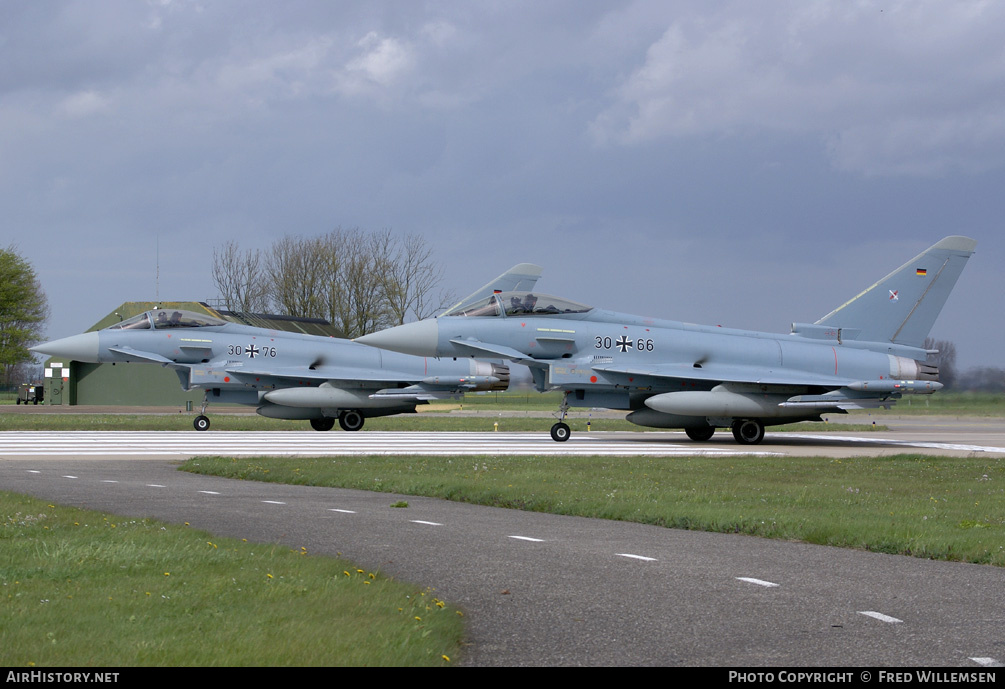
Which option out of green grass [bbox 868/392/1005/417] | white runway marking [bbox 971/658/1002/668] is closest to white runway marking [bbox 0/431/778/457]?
white runway marking [bbox 971/658/1002/668]

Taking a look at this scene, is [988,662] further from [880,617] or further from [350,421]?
[350,421]

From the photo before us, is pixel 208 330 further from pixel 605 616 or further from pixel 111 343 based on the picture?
pixel 605 616

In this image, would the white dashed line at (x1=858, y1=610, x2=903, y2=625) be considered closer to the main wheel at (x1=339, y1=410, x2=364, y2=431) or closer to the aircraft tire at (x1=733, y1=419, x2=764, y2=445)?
the aircraft tire at (x1=733, y1=419, x2=764, y2=445)

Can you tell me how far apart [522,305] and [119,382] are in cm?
3698

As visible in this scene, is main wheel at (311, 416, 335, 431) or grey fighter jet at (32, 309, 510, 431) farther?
main wheel at (311, 416, 335, 431)

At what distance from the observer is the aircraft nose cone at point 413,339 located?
2488 centimetres

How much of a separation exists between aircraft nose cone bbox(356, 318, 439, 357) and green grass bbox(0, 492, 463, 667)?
54.8 ft

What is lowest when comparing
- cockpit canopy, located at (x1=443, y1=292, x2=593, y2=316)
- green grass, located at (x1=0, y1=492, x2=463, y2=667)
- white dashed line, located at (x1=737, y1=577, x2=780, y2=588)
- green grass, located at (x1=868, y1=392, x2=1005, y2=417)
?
white dashed line, located at (x1=737, y1=577, x2=780, y2=588)

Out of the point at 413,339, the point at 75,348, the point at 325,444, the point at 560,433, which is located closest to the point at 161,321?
the point at 75,348

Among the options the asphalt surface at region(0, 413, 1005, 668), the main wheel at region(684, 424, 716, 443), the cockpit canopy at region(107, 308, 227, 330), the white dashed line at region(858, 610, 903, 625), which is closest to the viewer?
the asphalt surface at region(0, 413, 1005, 668)

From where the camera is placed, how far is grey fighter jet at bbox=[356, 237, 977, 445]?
80.1 feet

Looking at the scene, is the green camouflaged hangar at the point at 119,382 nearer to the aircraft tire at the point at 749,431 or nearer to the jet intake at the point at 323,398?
the jet intake at the point at 323,398

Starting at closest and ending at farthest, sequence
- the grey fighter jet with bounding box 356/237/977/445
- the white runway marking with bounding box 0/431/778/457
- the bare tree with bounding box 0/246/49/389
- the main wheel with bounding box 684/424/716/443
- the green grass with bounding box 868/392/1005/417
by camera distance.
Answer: the white runway marking with bounding box 0/431/778/457
the grey fighter jet with bounding box 356/237/977/445
the main wheel with bounding box 684/424/716/443
the green grass with bounding box 868/392/1005/417
the bare tree with bounding box 0/246/49/389

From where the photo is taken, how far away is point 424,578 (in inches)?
277
